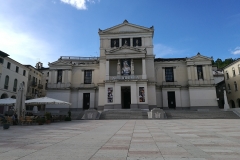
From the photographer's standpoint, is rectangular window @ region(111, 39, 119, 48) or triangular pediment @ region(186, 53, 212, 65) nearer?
triangular pediment @ region(186, 53, 212, 65)

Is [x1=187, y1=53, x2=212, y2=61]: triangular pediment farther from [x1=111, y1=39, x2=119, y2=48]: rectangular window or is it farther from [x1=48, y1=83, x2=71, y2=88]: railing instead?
[x1=48, y1=83, x2=71, y2=88]: railing

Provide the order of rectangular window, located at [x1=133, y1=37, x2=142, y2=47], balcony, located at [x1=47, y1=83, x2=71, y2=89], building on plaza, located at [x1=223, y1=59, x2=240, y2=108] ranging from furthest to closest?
rectangular window, located at [x1=133, y1=37, x2=142, y2=47]
balcony, located at [x1=47, y1=83, x2=71, y2=89]
building on plaza, located at [x1=223, y1=59, x2=240, y2=108]

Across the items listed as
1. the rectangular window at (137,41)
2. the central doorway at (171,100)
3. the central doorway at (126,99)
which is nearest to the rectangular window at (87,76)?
the central doorway at (126,99)

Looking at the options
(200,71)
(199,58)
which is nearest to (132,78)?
(200,71)

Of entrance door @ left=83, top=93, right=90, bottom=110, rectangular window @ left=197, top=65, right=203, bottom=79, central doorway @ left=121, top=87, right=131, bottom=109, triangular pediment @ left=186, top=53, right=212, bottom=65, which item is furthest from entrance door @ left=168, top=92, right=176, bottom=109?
entrance door @ left=83, top=93, right=90, bottom=110

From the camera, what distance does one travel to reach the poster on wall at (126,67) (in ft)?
120

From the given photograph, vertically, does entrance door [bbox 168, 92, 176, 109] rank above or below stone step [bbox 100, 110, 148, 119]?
above

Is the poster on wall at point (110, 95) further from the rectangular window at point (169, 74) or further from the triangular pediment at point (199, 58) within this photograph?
the triangular pediment at point (199, 58)

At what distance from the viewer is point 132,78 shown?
35.3 m

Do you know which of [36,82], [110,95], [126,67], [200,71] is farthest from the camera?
[36,82]

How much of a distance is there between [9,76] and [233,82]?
47.8 metres

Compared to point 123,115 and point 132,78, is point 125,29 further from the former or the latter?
point 123,115

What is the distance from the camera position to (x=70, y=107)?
129 feet

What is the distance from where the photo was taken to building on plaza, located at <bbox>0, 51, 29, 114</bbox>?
33562 mm
